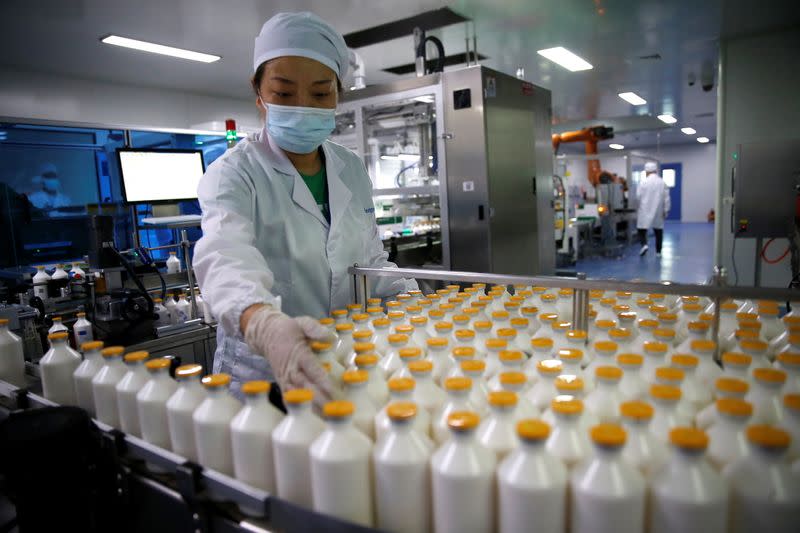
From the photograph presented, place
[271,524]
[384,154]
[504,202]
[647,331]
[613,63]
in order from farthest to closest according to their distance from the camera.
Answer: [613,63] < [384,154] < [504,202] < [647,331] < [271,524]

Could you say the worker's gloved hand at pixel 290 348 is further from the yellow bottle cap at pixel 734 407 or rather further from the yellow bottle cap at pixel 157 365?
the yellow bottle cap at pixel 734 407

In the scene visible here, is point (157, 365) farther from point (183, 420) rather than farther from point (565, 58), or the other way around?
A: point (565, 58)

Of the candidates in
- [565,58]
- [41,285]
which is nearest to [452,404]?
[41,285]

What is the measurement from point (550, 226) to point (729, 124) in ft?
9.49

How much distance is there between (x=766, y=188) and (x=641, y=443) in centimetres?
431

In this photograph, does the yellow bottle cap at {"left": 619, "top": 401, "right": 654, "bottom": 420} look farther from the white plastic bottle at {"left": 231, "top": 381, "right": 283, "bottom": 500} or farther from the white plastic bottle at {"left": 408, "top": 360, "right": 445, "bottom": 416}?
the white plastic bottle at {"left": 231, "top": 381, "right": 283, "bottom": 500}

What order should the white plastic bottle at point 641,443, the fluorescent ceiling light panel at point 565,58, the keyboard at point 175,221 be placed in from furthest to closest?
the fluorescent ceiling light panel at point 565,58, the keyboard at point 175,221, the white plastic bottle at point 641,443

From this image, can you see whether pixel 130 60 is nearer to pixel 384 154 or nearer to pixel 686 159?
pixel 384 154

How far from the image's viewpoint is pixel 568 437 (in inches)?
29.1

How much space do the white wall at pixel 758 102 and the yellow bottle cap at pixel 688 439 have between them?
5680mm

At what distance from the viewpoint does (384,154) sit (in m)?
4.34

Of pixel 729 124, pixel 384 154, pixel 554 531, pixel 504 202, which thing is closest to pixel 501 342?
pixel 554 531

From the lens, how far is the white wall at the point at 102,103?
5734 millimetres

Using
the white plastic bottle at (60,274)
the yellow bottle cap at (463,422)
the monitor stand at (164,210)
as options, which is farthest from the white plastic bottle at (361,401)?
the monitor stand at (164,210)
